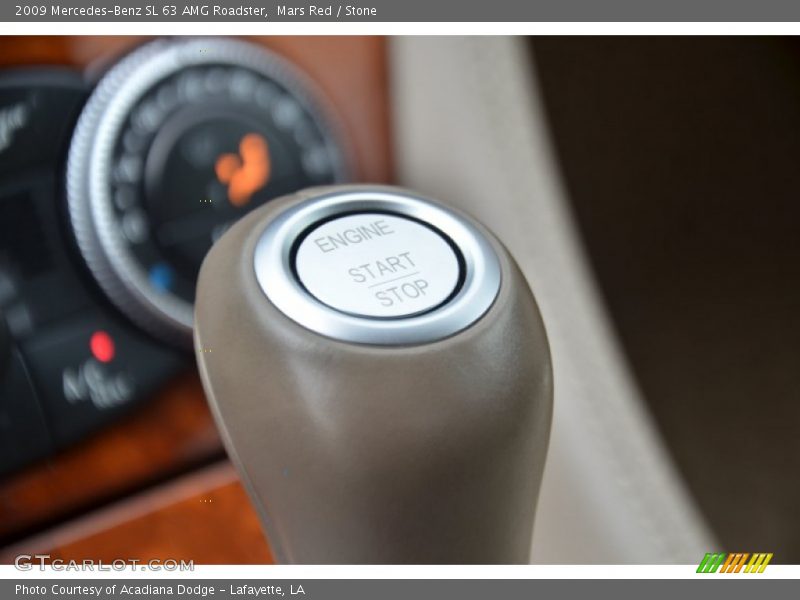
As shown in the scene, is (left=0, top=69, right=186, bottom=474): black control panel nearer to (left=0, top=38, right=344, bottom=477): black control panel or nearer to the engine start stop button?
(left=0, top=38, right=344, bottom=477): black control panel

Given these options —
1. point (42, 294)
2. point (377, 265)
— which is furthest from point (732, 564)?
point (42, 294)

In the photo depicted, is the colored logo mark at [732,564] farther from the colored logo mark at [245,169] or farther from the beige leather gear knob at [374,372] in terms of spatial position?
the colored logo mark at [245,169]

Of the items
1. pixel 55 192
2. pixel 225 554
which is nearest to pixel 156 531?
pixel 225 554

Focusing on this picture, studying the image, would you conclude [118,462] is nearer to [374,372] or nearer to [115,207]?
[115,207]

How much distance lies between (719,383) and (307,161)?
0.32 m

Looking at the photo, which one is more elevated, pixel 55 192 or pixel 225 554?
pixel 55 192

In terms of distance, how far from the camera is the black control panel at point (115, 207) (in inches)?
17.6

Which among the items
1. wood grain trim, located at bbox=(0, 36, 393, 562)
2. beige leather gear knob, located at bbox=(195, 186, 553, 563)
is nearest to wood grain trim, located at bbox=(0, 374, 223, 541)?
wood grain trim, located at bbox=(0, 36, 393, 562)

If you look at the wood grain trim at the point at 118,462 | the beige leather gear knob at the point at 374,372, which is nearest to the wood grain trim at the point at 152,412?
the wood grain trim at the point at 118,462

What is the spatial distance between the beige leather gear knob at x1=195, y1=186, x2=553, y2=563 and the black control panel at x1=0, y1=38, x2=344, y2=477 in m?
0.16

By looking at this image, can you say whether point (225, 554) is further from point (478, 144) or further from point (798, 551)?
point (798, 551)

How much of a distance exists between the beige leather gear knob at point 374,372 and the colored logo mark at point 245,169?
179 mm

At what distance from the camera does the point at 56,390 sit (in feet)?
1.52

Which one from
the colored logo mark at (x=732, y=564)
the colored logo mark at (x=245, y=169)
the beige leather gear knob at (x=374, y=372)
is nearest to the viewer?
the beige leather gear knob at (x=374, y=372)
